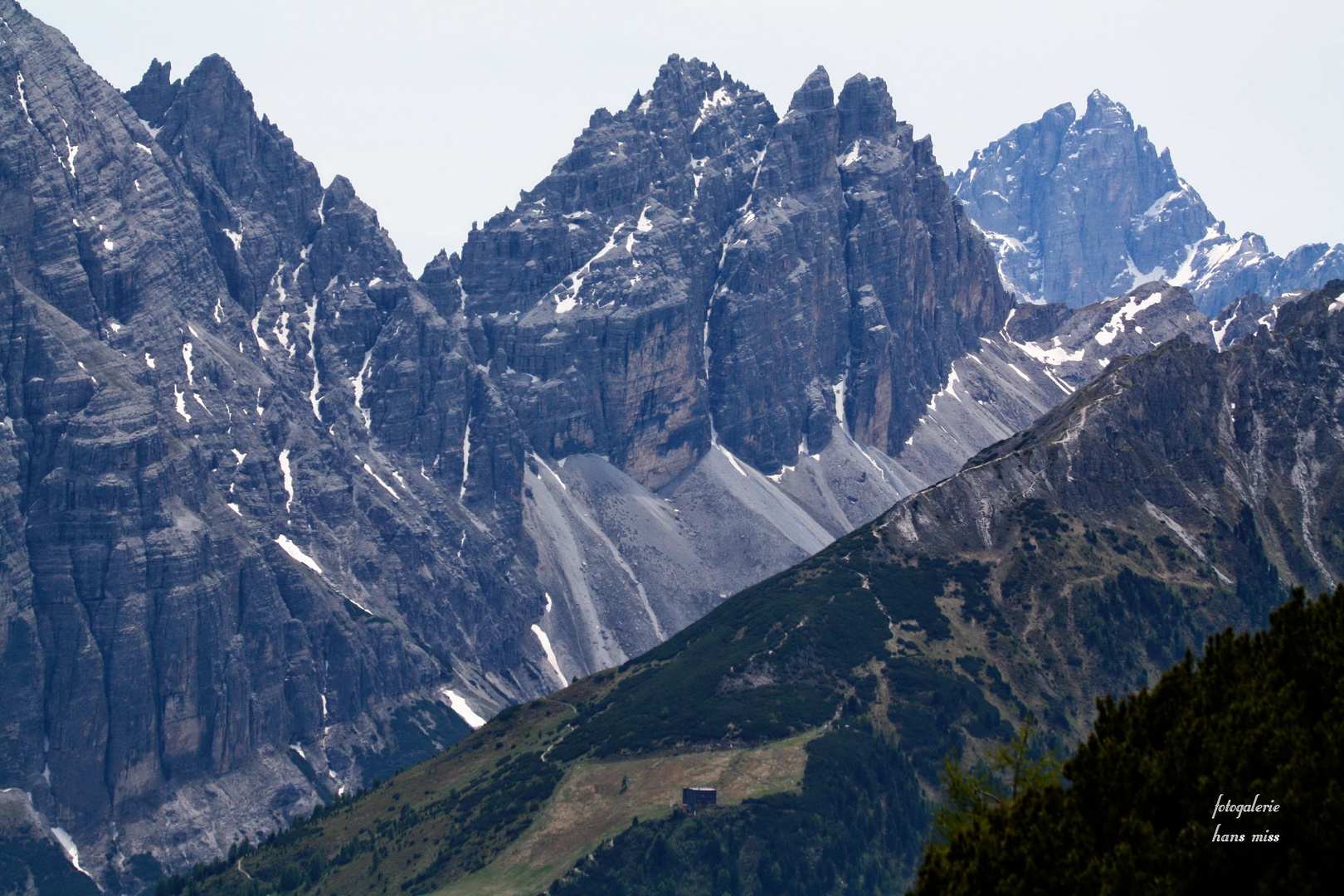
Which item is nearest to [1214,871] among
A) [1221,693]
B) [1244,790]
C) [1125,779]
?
[1244,790]

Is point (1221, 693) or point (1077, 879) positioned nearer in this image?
point (1077, 879)

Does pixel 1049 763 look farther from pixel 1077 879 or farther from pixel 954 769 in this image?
pixel 1077 879

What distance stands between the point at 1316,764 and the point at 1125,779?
11.3 metres

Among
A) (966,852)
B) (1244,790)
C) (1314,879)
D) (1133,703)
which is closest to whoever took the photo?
(1314,879)

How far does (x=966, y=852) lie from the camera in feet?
265

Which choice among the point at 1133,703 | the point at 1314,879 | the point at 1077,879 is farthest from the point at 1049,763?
the point at 1314,879

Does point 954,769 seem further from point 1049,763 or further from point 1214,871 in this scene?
point 1214,871

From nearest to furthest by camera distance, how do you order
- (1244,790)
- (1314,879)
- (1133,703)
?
(1314,879)
(1244,790)
(1133,703)

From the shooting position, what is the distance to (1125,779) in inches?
3179

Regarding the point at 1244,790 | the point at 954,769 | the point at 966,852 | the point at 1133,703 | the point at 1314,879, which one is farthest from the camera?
the point at 954,769

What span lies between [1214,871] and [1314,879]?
→ 475 cm

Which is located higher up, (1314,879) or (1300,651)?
(1300,651)

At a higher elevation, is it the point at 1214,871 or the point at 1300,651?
the point at 1300,651

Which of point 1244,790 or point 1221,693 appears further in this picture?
point 1221,693
